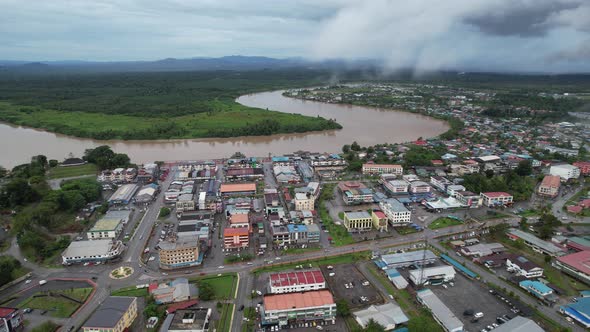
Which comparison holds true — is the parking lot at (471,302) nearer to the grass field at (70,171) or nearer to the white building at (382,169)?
the white building at (382,169)

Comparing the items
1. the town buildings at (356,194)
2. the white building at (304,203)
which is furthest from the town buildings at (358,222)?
the town buildings at (356,194)

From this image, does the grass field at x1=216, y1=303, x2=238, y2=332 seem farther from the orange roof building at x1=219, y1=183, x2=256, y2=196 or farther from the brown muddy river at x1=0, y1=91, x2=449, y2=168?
the brown muddy river at x1=0, y1=91, x2=449, y2=168

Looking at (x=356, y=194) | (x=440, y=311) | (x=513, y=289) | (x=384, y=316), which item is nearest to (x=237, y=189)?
(x=356, y=194)

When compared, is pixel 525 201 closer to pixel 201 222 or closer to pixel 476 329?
pixel 476 329

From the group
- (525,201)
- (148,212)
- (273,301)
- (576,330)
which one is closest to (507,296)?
(576,330)

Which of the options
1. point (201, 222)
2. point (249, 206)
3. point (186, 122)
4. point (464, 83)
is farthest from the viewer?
point (464, 83)

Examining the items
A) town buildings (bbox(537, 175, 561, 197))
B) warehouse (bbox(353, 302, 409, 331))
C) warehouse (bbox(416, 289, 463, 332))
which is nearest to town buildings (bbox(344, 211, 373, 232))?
warehouse (bbox(416, 289, 463, 332))

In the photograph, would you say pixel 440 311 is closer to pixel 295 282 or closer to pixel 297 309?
pixel 297 309
